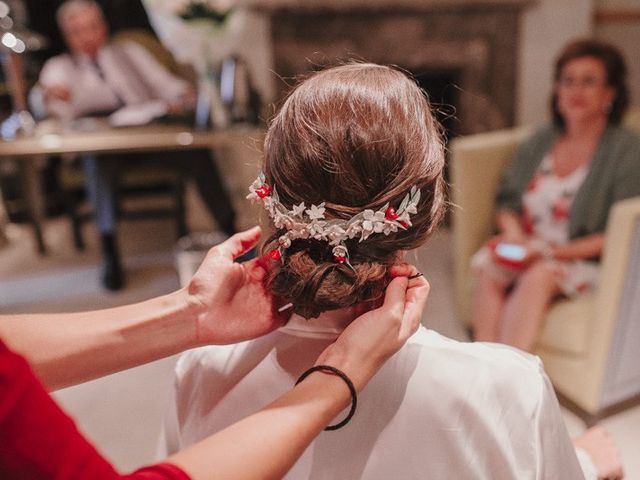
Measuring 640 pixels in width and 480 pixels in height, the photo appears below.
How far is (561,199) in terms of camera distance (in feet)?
6.59

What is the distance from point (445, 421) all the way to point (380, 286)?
18 centimetres

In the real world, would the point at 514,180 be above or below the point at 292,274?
below

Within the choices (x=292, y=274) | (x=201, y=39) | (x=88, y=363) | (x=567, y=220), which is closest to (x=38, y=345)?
(x=88, y=363)

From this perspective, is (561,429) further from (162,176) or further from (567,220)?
(162,176)

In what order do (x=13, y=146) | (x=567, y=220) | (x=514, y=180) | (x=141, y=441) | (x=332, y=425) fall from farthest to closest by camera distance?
(x=13, y=146)
(x=514, y=180)
(x=567, y=220)
(x=141, y=441)
(x=332, y=425)

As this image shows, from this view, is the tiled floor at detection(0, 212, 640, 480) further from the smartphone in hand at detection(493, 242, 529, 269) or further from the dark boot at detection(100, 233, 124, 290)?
the smartphone in hand at detection(493, 242, 529, 269)

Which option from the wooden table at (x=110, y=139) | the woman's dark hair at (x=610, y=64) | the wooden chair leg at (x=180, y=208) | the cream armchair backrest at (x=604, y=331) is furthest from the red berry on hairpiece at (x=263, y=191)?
the wooden chair leg at (x=180, y=208)

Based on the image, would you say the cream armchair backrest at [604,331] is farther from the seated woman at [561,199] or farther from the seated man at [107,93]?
the seated man at [107,93]

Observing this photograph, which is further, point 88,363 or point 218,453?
point 88,363

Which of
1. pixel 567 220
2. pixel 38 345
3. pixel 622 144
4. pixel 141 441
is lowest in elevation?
pixel 141 441

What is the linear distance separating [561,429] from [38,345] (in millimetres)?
687

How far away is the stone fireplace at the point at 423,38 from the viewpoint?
3.69 metres

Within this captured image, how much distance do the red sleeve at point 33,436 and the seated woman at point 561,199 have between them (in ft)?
5.22

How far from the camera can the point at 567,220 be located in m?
1.98
